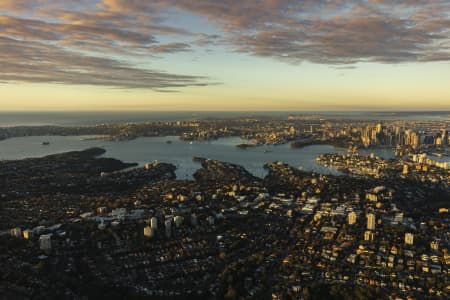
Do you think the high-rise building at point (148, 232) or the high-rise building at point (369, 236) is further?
the high-rise building at point (369, 236)

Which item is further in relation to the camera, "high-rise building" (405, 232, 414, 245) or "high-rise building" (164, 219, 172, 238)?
"high-rise building" (164, 219, 172, 238)

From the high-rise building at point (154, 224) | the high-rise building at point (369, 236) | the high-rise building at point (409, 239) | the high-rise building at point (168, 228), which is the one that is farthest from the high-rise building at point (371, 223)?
the high-rise building at point (154, 224)

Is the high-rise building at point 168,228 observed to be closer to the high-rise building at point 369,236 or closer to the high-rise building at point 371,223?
the high-rise building at point 369,236

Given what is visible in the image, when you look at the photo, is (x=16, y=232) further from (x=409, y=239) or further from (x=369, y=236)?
(x=409, y=239)

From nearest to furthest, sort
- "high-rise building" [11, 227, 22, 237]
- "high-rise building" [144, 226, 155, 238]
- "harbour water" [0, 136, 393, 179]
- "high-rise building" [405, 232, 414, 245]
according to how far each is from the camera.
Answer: "high-rise building" [405, 232, 414, 245]
"high-rise building" [11, 227, 22, 237]
"high-rise building" [144, 226, 155, 238]
"harbour water" [0, 136, 393, 179]

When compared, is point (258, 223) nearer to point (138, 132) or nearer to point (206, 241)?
point (206, 241)

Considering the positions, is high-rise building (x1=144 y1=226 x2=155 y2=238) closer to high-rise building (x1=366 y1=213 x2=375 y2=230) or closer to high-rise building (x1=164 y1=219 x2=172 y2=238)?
high-rise building (x1=164 y1=219 x2=172 y2=238)

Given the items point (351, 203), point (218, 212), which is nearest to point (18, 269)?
point (218, 212)

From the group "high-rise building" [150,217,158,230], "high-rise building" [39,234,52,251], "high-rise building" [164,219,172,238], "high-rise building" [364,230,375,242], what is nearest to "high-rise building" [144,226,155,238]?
"high-rise building" [150,217,158,230]
